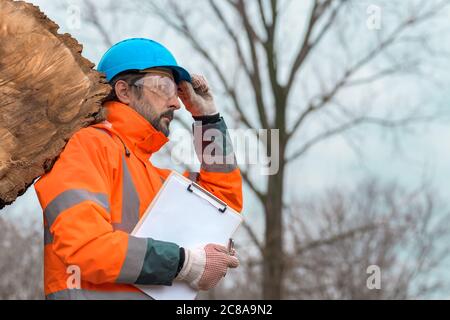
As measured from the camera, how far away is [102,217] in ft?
14.0

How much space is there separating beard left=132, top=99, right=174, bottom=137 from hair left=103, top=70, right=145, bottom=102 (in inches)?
1.8

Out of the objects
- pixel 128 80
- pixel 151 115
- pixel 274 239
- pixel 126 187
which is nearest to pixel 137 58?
pixel 128 80

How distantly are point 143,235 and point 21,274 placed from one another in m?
13.2

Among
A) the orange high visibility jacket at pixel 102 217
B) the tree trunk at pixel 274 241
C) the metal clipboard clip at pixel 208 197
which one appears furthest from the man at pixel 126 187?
the tree trunk at pixel 274 241

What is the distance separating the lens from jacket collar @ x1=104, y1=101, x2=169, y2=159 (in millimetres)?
4770

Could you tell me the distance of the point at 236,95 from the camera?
15.3 metres

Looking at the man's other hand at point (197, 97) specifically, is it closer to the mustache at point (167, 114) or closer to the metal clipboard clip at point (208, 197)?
the mustache at point (167, 114)

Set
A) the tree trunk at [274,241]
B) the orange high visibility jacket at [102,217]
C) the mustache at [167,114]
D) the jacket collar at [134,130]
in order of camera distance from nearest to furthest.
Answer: the orange high visibility jacket at [102,217] < the jacket collar at [134,130] < the mustache at [167,114] < the tree trunk at [274,241]

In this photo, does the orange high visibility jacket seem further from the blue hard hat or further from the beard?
the blue hard hat

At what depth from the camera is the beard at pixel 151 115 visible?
4855 mm

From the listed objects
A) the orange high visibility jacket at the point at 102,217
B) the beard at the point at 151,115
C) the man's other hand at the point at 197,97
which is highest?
the man's other hand at the point at 197,97

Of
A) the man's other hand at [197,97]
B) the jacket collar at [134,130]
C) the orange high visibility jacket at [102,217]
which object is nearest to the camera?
the orange high visibility jacket at [102,217]
